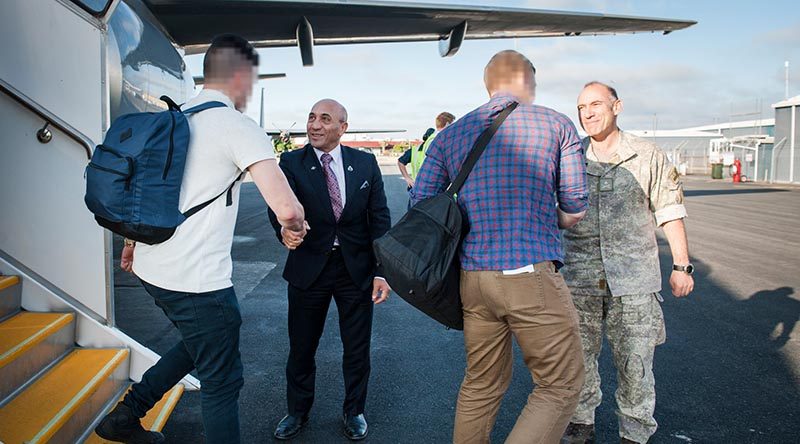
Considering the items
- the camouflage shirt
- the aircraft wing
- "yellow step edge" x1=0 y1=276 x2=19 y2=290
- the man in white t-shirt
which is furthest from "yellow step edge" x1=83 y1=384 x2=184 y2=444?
the aircraft wing

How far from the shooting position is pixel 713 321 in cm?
538

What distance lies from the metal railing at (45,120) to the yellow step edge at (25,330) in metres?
0.96

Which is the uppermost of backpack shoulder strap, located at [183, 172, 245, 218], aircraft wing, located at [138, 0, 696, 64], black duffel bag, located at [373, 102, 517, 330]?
aircraft wing, located at [138, 0, 696, 64]

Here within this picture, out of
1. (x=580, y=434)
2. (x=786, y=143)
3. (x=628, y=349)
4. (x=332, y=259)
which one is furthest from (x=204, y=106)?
(x=786, y=143)

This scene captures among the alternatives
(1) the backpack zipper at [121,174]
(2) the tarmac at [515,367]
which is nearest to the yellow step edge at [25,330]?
(2) the tarmac at [515,367]

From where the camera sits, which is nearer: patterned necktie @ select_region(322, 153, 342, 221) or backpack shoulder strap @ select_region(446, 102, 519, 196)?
backpack shoulder strap @ select_region(446, 102, 519, 196)

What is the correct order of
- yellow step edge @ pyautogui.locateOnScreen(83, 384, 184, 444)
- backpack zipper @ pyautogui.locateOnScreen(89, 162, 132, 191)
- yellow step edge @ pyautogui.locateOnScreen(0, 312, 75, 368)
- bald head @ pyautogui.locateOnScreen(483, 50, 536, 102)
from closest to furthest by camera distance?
backpack zipper @ pyautogui.locateOnScreen(89, 162, 132, 191), bald head @ pyautogui.locateOnScreen(483, 50, 536, 102), yellow step edge @ pyautogui.locateOnScreen(0, 312, 75, 368), yellow step edge @ pyautogui.locateOnScreen(83, 384, 184, 444)

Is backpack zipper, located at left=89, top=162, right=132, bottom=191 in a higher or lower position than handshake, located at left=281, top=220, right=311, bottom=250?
higher

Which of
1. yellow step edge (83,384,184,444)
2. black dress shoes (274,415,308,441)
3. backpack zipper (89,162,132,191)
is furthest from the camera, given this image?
black dress shoes (274,415,308,441)

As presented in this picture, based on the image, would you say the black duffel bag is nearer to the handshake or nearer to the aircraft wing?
the handshake

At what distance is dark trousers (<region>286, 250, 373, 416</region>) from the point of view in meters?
3.19

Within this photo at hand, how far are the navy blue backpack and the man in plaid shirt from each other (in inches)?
42.9

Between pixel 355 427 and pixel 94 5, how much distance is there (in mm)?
2796

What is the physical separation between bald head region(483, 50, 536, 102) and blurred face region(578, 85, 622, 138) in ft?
2.16
